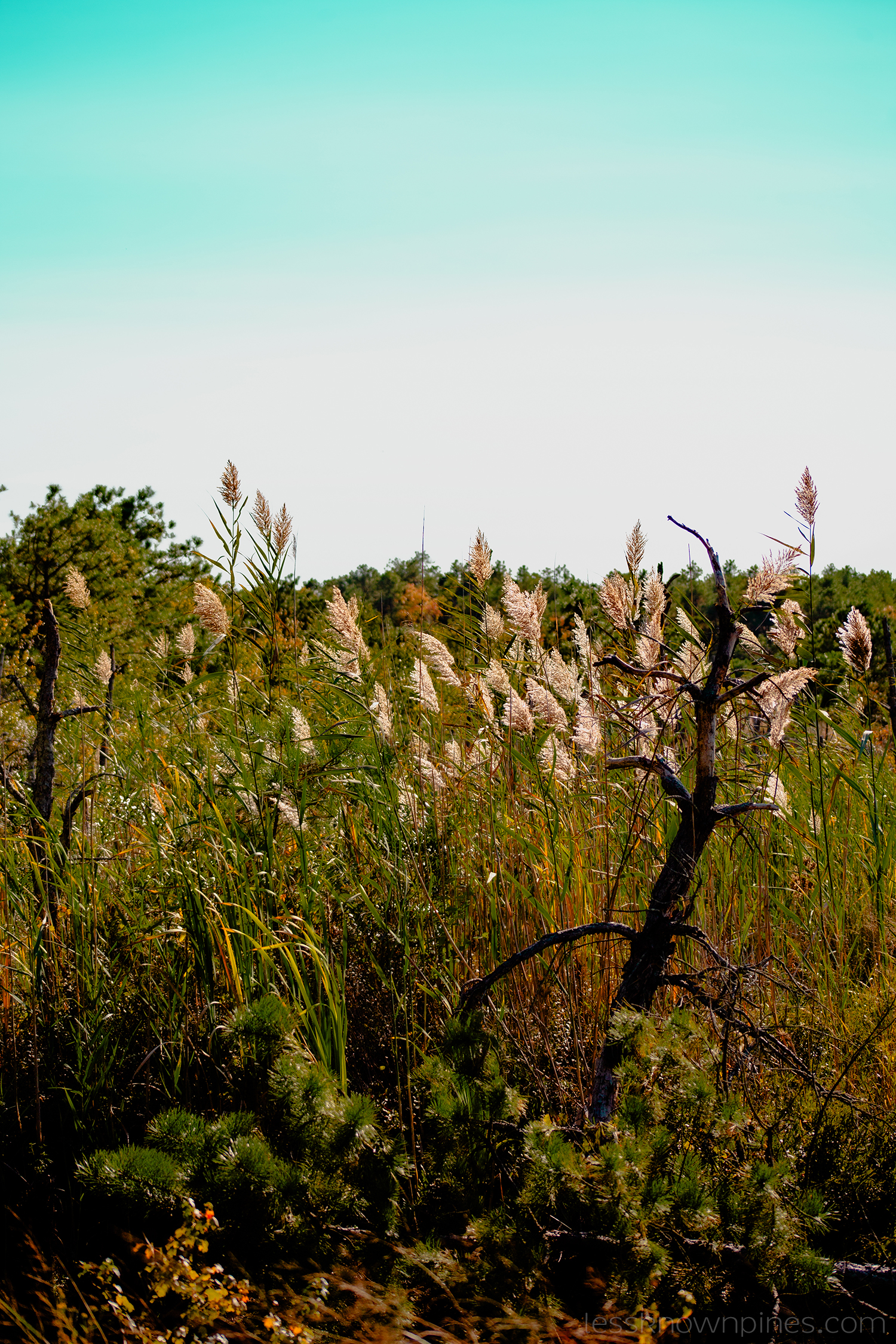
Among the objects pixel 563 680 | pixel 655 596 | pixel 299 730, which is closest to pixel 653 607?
pixel 655 596

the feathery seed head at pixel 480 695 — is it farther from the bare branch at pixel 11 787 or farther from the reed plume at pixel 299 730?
the bare branch at pixel 11 787

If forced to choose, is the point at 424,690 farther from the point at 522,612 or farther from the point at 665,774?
the point at 665,774

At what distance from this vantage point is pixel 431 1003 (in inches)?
109

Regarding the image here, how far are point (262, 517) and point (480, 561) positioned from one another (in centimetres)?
70

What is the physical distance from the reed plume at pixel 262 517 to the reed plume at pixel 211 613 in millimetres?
252

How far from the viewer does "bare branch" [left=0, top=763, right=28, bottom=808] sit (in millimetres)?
2889

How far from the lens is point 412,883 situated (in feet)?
9.22

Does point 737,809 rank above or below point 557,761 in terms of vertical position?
below

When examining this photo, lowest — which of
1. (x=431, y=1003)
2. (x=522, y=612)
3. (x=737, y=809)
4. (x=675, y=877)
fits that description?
(x=431, y=1003)

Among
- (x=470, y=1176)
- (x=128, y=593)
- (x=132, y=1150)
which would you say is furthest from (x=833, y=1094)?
(x=128, y=593)

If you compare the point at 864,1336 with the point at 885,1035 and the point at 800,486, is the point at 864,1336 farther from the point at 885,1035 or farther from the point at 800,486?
the point at 800,486

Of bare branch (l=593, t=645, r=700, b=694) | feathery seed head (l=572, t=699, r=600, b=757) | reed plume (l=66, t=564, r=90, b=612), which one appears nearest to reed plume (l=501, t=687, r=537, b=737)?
feathery seed head (l=572, t=699, r=600, b=757)

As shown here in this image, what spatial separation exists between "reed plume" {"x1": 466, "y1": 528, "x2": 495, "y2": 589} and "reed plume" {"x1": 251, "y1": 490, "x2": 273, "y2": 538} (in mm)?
647

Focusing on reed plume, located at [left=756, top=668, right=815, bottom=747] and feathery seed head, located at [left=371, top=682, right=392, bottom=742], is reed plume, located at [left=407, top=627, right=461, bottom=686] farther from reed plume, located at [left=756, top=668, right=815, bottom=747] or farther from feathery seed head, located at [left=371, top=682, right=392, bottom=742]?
reed plume, located at [left=756, top=668, right=815, bottom=747]
